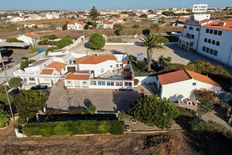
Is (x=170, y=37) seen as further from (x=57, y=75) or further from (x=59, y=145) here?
(x=59, y=145)

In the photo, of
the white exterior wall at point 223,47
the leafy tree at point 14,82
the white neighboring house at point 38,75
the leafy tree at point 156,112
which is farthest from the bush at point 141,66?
the leafy tree at point 14,82

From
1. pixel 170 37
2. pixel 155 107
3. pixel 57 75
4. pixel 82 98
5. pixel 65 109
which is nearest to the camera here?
pixel 155 107

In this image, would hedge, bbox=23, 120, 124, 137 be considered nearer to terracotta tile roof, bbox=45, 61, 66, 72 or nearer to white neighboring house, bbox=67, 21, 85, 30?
terracotta tile roof, bbox=45, 61, 66, 72

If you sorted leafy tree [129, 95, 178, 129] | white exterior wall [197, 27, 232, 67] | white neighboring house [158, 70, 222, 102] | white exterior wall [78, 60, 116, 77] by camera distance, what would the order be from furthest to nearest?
white exterior wall [197, 27, 232, 67], white exterior wall [78, 60, 116, 77], white neighboring house [158, 70, 222, 102], leafy tree [129, 95, 178, 129]

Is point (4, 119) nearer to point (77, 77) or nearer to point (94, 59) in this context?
point (77, 77)

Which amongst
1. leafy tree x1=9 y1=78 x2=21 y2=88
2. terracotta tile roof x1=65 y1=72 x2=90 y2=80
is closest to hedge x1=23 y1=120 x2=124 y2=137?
terracotta tile roof x1=65 y1=72 x2=90 y2=80

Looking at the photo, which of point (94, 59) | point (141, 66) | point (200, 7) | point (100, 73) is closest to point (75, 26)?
point (94, 59)

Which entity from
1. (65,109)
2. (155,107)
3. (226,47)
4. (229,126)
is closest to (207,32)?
(226,47)

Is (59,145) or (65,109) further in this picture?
(65,109)
